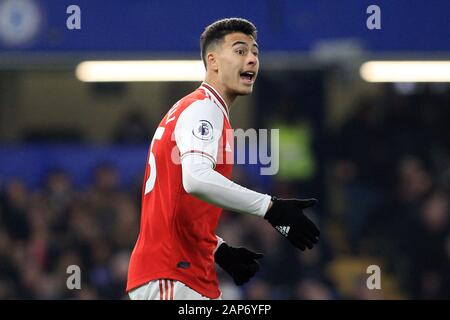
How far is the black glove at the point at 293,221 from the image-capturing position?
5.00m

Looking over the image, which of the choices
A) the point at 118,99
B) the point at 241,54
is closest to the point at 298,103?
the point at 118,99

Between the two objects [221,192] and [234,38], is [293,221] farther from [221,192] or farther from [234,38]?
[234,38]

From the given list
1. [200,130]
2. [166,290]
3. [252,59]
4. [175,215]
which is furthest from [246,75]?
[166,290]

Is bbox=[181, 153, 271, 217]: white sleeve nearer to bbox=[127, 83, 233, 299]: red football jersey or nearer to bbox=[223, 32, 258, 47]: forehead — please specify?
bbox=[127, 83, 233, 299]: red football jersey

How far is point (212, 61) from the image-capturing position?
558 centimetres

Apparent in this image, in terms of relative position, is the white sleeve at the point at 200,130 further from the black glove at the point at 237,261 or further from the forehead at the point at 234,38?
the black glove at the point at 237,261

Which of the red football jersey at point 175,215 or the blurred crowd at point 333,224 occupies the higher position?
the blurred crowd at point 333,224

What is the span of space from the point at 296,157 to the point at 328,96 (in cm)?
85

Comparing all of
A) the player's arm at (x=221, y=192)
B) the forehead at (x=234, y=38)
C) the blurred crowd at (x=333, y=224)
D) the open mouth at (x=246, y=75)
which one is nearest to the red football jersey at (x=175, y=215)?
the player's arm at (x=221, y=192)

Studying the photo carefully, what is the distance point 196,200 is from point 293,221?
0.48 metres

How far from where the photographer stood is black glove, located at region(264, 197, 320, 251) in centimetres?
500

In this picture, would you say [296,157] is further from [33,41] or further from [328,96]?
[33,41]

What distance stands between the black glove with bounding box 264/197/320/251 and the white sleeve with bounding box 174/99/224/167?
339mm

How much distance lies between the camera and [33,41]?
11703mm
